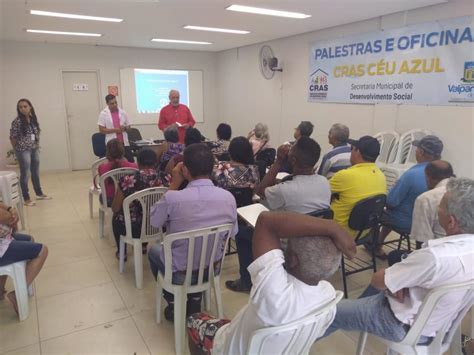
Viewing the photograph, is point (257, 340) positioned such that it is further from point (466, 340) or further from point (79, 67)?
point (79, 67)

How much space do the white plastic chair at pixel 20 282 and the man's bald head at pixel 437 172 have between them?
2.64 m

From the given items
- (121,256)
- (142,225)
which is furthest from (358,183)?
(121,256)

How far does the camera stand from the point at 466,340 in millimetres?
1847

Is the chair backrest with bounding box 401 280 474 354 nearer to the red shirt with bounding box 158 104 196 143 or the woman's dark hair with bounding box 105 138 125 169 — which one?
the woman's dark hair with bounding box 105 138 125 169

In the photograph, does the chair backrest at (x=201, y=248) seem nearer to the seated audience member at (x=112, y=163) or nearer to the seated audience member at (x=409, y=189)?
the seated audience member at (x=409, y=189)

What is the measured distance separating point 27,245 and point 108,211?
42.1 inches

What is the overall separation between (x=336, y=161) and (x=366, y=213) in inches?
35.3

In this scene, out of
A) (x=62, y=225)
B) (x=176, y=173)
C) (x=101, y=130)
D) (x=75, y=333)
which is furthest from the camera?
(x=101, y=130)

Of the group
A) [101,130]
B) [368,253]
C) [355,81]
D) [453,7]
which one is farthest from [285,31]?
[368,253]

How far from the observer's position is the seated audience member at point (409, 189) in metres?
2.41

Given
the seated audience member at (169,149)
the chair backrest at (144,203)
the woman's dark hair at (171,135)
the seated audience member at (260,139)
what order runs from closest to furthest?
the chair backrest at (144,203) < the seated audience member at (169,149) < the woman's dark hair at (171,135) < the seated audience member at (260,139)

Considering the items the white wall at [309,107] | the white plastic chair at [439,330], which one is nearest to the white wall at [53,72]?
the white wall at [309,107]

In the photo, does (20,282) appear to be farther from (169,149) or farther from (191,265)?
(169,149)

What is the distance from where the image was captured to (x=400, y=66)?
4066 millimetres
